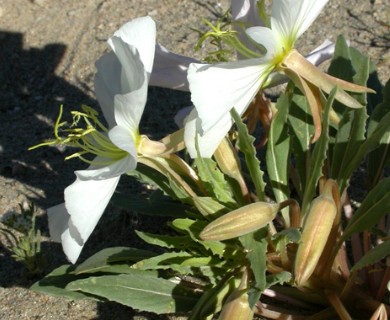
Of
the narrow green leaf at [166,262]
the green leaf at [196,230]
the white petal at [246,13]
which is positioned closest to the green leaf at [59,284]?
the narrow green leaf at [166,262]

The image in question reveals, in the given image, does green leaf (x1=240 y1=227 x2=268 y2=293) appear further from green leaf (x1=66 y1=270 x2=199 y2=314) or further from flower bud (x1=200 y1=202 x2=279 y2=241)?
green leaf (x1=66 y1=270 x2=199 y2=314)

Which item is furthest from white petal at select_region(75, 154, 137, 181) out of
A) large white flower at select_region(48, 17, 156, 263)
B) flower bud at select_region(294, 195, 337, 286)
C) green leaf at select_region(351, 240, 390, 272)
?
green leaf at select_region(351, 240, 390, 272)

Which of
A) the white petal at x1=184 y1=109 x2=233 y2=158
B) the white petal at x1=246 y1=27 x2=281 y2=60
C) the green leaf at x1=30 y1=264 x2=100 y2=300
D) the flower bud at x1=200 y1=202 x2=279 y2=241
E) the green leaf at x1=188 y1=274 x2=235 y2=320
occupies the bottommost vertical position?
the green leaf at x1=30 y1=264 x2=100 y2=300

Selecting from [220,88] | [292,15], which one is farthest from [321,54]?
[220,88]

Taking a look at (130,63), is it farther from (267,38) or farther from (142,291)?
(142,291)

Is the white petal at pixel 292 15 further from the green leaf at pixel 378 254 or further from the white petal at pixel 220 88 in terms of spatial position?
the green leaf at pixel 378 254

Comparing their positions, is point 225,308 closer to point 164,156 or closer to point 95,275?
point 164,156

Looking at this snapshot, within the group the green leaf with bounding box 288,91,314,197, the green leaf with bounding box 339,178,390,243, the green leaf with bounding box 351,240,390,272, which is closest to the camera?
the green leaf with bounding box 351,240,390,272
